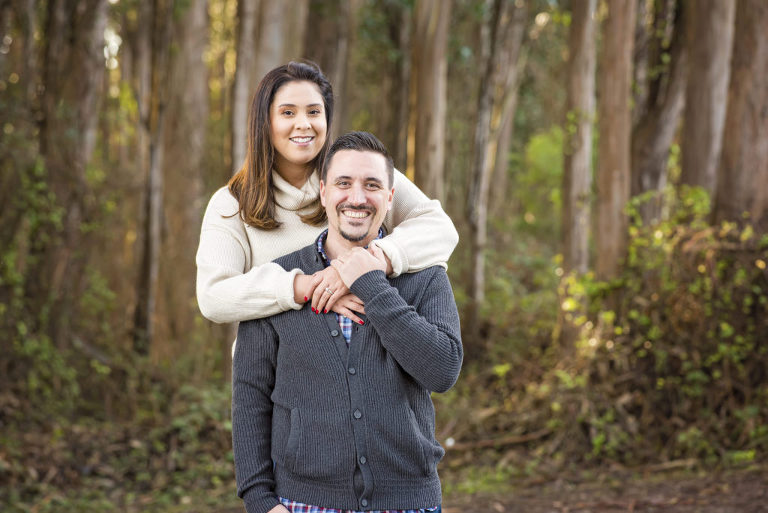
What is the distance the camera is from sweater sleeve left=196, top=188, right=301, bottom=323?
2.80m

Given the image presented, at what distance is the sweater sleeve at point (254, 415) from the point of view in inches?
109

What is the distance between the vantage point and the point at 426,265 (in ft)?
9.41

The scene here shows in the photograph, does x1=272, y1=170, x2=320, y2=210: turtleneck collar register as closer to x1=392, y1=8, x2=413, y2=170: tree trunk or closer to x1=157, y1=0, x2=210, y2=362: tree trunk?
x1=157, y1=0, x2=210, y2=362: tree trunk

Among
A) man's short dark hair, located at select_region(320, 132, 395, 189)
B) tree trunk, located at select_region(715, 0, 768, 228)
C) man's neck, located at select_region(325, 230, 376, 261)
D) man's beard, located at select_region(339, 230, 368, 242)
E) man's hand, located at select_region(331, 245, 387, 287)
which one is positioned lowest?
man's hand, located at select_region(331, 245, 387, 287)

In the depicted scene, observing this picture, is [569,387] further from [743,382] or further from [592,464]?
[743,382]

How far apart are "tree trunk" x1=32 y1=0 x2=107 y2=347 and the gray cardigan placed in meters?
7.16

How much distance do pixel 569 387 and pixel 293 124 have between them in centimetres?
607

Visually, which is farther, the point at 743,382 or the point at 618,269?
the point at 618,269

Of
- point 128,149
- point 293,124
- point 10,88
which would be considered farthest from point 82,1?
point 128,149

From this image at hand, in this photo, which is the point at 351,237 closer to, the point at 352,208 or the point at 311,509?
the point at 352,208

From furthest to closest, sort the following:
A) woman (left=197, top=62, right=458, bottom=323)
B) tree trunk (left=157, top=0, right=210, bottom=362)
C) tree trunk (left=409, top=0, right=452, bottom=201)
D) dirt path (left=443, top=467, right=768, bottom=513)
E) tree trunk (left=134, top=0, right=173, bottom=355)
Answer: tree trunk (left=157, top=0, right=210, bottom=362)
tree trunk (left=134, top=0, right=173, bottom=355)
tree trunk (left=409, top=0, right=452, bottom=201)
dirt path (left=443, top=467, right=768, bottom=513)
woman (left=197, top=62, right=458, bottom=323)

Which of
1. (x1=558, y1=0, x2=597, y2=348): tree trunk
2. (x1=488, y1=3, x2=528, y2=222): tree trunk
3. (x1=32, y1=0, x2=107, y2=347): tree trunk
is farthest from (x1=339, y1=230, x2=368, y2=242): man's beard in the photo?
(x1=488, y1=3, x2=528, y2=222): tree trunk

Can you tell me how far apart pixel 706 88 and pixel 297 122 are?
743 centimetres

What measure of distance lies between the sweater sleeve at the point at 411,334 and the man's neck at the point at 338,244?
0.20 meters
